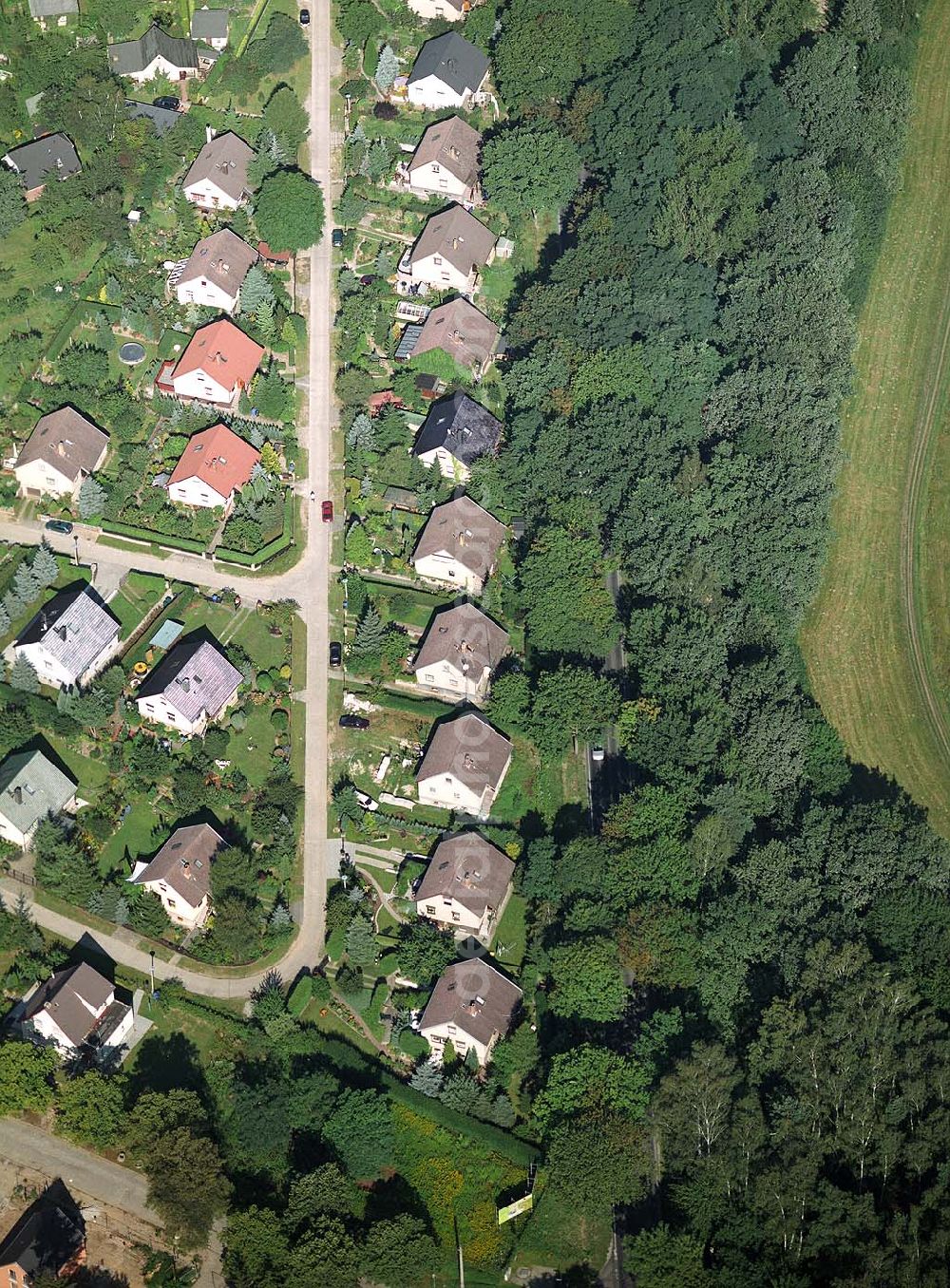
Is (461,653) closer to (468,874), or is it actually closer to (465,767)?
(465,767)

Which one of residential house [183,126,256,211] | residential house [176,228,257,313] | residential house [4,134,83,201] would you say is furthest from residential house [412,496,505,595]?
residential house [4,134,83,201]

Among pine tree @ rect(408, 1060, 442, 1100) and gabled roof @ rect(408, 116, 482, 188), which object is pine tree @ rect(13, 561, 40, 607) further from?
gabled roof @ rect(408, 116, 482, 188)

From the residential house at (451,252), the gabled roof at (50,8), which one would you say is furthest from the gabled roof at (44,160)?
the residential house at (451,252)

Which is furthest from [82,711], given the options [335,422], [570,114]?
[570,114]

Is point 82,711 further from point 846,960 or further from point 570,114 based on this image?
point 570,114

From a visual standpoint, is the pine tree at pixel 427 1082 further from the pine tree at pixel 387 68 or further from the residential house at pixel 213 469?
the pine tree at pixel 387 68

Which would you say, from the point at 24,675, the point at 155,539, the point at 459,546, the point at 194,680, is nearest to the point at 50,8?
the point at 155,539
